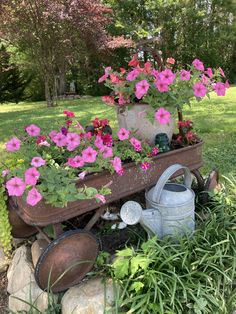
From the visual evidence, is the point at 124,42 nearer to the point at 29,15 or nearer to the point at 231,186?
the point at 29,15

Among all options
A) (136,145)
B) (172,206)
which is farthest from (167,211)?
(136,145)

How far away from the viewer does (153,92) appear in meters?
2.16

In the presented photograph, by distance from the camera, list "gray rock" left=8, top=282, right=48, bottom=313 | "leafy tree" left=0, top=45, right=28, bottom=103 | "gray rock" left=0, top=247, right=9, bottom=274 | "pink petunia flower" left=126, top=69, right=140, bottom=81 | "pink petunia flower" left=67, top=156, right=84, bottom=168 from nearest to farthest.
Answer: "pink petunia flower" left=67, top=156, right=84, bottom=168 < "gray rock" left=8, top=282, right=48, bottom=313 < "pink petunia flower" left=126, top=69, right=140, bottom=81 < "gray rock" left=0, top=247, right=9, bottom=274 < "leafy tree" left=0, top=45, right=28, bottom=103

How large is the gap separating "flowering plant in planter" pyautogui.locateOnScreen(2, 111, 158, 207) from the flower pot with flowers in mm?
148

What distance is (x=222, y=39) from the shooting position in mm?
19578

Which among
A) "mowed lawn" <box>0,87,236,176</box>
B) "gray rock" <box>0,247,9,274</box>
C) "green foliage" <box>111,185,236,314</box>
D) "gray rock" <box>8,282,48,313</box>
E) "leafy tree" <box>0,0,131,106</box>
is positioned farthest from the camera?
"leafy tree" <box>0,0,131,106</box>

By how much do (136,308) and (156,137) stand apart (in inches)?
42.4

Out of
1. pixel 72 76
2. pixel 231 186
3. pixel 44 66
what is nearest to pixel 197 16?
pixel 72 76

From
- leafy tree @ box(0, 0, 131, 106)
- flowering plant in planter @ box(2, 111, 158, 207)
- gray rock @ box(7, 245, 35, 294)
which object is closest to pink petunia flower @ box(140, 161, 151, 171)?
flowering plant in planter @ box(2, 111, 158, 207)

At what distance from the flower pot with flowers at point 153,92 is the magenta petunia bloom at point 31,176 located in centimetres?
81

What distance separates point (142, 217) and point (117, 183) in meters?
0.24

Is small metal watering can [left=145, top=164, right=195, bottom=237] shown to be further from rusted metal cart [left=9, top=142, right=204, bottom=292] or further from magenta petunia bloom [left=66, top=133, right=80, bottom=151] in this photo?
magenta petunia bloom [left=66, top=133, right=80, bottom=151]

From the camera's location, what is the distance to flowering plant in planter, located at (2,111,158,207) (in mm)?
1642

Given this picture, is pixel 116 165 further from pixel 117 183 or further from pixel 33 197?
pixel 33 197
